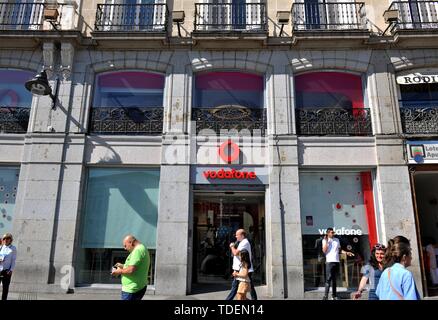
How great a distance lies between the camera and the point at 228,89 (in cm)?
1083

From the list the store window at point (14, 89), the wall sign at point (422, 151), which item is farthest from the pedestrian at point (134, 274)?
the wall sign at point (422, 151)

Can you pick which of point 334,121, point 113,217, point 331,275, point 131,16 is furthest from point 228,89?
point 331,275

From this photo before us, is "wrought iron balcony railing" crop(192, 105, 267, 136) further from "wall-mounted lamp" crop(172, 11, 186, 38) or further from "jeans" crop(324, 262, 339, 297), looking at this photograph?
"jeans" crop(324, 262, 339, 297)

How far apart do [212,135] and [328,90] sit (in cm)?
407

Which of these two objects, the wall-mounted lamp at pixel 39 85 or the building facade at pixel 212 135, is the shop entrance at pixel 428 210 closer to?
the building facade at pixel 212 135

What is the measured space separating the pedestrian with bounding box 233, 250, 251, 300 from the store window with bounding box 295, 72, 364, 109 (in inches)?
220

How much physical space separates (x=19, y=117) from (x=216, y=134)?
249 inches

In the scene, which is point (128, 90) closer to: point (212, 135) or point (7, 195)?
point (212, 135)

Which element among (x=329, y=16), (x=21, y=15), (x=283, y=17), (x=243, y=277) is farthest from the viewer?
(x=21, y=15)

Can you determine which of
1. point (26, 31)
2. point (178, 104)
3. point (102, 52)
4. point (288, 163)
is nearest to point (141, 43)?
point (102, 52)

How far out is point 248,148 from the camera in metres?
10.1

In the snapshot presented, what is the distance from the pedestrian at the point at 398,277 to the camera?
3.07m

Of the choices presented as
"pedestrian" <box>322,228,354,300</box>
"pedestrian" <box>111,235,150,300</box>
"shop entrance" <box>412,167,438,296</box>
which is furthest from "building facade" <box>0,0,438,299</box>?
"pedestrian" <box>111,235,150,300</box>

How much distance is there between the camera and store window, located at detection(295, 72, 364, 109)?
→ 10.6m
